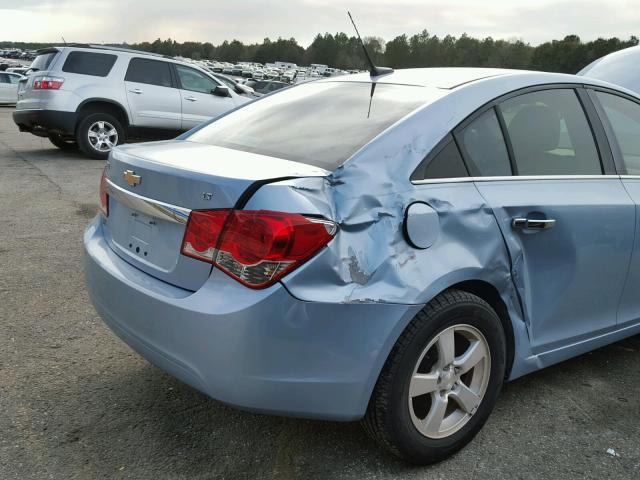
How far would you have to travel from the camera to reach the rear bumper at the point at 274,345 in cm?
210

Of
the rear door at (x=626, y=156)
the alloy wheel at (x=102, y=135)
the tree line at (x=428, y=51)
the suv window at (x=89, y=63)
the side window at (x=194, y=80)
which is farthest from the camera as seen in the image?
the tree line at (x=428, y=51)

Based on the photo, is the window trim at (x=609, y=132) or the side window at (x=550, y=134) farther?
the window trim at (x=609, y=132)

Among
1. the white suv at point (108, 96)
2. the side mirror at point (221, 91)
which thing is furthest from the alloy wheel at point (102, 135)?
the side mirror at point (221, 91)

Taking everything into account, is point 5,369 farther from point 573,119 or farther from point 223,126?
point 573,119

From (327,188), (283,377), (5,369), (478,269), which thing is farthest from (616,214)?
(5,369)

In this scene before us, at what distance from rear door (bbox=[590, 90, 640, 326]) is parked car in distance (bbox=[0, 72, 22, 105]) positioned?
26.7m

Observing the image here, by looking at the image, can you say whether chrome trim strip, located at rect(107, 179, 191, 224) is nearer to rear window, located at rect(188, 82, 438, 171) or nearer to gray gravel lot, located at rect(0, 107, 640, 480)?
rear window, located at rect(188, 82, 438, 171)

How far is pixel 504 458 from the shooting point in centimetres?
262

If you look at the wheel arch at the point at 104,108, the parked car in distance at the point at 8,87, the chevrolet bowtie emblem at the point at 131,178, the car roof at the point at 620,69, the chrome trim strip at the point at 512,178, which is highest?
the car roof at the point at 620,69

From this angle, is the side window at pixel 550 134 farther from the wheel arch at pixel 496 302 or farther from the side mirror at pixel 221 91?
the side mirror at pixel 221 91

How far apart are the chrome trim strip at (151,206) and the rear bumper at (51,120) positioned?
8.33 metres

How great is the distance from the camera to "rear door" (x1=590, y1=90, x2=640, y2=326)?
316 centimetres

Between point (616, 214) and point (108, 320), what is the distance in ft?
7.68

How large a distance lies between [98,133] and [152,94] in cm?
114
